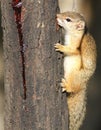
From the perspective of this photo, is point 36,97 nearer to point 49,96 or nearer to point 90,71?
point 49,96

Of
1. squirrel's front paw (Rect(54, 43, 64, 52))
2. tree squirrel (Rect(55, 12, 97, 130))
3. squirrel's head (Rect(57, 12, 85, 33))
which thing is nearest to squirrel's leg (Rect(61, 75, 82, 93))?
tree squirrel (Rect(55, 12, 97, 130))

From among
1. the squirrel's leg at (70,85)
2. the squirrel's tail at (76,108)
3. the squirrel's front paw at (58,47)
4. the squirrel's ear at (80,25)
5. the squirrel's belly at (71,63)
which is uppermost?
the squirrel's ear at (80,25)

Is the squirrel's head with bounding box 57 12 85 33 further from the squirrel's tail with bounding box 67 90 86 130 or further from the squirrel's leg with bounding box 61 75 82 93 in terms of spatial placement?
the squirrel's tail with bounding box 67 90 86 130

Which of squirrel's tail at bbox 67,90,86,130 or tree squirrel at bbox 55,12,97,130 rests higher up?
tree squirrel at bbox 55,12,97,130

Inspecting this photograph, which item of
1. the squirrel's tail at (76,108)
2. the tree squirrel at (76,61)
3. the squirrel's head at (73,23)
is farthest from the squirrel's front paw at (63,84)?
the squirrel's head at (73,23)

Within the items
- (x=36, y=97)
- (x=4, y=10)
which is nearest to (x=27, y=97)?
(x=36, y=97)

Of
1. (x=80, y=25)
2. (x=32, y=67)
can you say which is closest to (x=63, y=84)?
(x=32, y=67)

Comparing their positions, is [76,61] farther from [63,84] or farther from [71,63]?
[63,84]

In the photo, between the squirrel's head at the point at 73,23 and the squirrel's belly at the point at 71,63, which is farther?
the squirrel's belly at the point at 71,63

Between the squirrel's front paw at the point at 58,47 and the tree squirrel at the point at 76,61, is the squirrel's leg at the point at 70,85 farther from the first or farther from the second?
the squirrel's front paw at the point at 58,47
